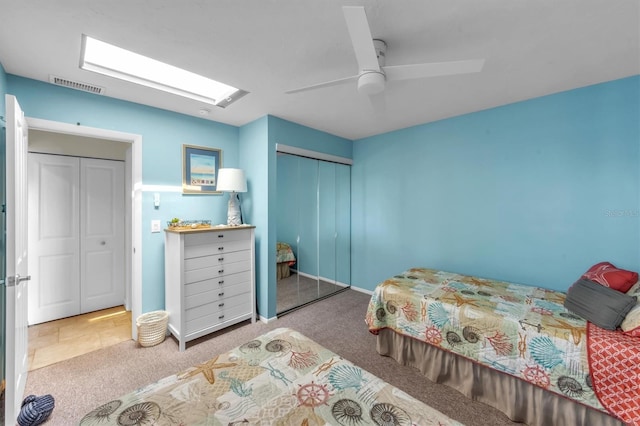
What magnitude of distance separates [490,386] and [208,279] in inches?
101

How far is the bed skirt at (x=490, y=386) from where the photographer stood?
5.08 ft

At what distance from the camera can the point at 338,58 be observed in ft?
6.11

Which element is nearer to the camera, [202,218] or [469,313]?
[469,313]

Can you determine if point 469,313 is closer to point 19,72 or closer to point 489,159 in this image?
point 489,159

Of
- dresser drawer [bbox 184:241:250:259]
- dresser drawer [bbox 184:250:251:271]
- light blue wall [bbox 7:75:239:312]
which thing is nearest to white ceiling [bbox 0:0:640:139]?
light blue wall [bbox 7:75:239:312]

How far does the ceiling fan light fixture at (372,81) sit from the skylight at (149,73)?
4.45 feet

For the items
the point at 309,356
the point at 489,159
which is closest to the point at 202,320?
the point at 309,356

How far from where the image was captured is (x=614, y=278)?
1.83 meters

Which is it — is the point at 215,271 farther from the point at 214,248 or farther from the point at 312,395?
the point at 312,395

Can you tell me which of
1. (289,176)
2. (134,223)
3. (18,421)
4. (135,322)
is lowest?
(18,421)

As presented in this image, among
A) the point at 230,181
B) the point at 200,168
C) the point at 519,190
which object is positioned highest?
the point at 200,168

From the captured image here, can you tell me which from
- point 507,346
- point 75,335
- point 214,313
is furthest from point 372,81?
point 75,335

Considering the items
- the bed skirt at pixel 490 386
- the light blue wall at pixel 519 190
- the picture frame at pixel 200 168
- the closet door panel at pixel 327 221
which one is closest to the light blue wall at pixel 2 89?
the picture frame at pixel 200 168

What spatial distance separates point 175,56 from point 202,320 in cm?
234
